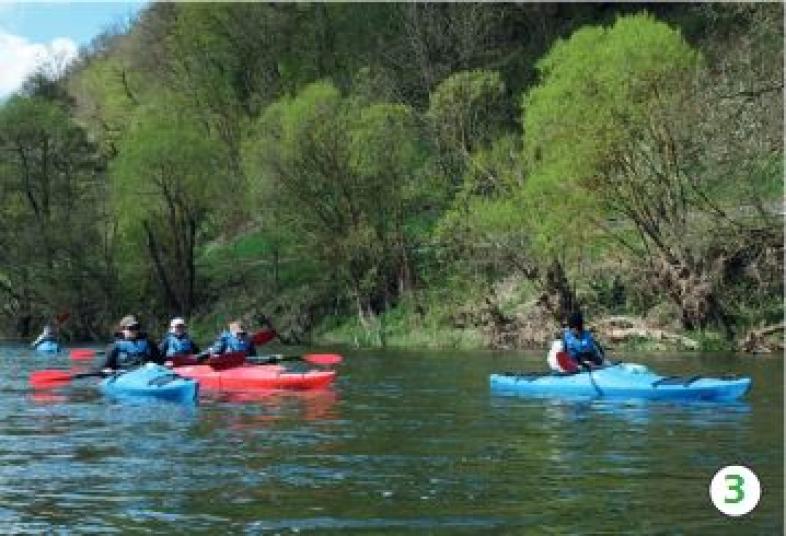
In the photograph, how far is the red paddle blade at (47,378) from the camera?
2220 cm

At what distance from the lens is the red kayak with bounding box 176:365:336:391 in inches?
840

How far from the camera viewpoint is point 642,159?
100ft

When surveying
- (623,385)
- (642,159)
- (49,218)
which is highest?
(49,218)

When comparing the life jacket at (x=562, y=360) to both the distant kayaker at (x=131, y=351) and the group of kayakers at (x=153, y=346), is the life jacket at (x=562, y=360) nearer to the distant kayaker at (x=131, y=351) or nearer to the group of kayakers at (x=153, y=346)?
the group of kayakers at (x=153, y=346)

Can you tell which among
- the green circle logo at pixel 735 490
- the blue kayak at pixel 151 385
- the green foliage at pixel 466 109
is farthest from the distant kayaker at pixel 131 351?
the green foliage at pixel 466 109

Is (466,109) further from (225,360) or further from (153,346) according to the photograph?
(153,346)

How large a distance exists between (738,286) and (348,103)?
585 inches

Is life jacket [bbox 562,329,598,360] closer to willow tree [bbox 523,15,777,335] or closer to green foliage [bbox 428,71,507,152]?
willow tree [bbox 523,15,777,335]

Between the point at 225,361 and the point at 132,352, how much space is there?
1.78 meters

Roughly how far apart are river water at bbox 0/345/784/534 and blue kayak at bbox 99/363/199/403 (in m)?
0.39

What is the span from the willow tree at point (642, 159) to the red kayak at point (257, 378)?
11510mm

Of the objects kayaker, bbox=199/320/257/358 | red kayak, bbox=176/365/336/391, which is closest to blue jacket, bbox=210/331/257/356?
kayaker, bbox=199/320/257/358

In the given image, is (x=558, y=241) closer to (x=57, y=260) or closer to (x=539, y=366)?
(x=539, y=366)

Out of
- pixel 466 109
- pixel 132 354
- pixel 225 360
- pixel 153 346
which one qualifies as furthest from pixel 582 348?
pixel 466 109
